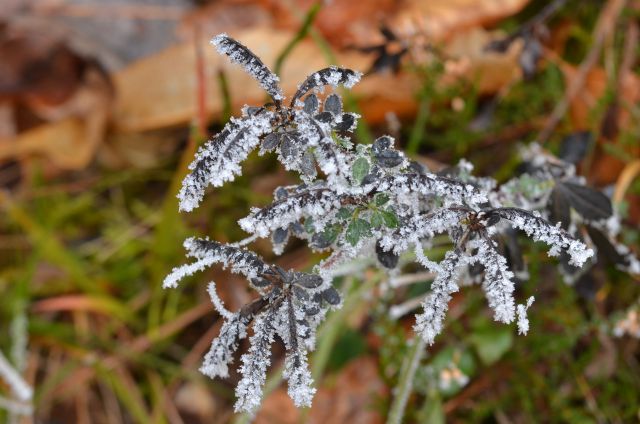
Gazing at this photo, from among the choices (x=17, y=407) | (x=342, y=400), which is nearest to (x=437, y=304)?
(x=342, y=400)

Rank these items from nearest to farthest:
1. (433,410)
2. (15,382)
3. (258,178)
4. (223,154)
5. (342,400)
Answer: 1. (223,154)
2. (433,410)
3. (15,382)
4. (342,400)
5. (258,178)

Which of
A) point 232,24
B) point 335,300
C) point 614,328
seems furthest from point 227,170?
point 232,24

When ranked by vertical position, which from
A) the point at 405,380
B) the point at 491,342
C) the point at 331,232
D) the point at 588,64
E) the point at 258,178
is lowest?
the point at 405,380

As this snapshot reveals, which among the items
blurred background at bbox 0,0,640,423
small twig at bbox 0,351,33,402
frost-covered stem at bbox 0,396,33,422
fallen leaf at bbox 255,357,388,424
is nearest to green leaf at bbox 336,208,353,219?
blurred background at bbox 0,0,640,423

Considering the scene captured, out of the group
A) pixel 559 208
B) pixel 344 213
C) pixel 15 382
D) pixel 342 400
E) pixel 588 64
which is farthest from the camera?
pixel 588 64

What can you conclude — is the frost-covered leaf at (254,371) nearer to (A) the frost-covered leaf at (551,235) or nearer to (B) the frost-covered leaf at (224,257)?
(B) the frost-covered leaf at (224,257)

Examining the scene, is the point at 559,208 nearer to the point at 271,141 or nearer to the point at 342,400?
the point at 271,141

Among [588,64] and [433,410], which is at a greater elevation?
[588,64]

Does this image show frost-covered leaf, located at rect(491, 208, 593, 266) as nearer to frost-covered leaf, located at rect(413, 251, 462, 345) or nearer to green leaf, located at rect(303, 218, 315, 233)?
frost-covered leaf, located at rect(413, 251, 462, 345)
